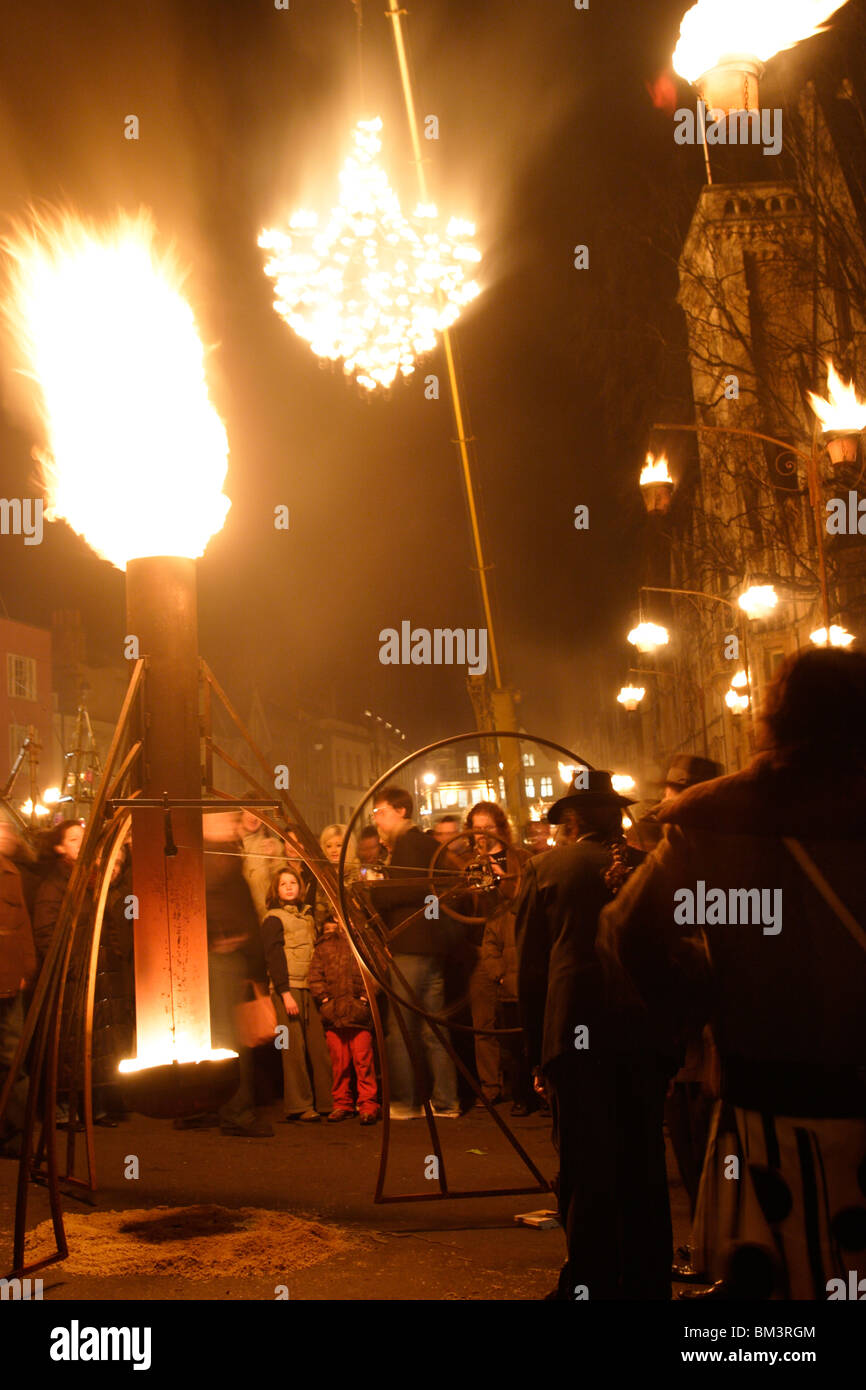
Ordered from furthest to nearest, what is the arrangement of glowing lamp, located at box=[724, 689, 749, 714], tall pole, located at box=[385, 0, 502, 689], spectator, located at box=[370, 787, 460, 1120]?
glowing lamp, located at box=[724, 689, 749, 714]
tall pole, located at box=[385, 0, 502, 689]
spectator, located at box=[370, 787, 460, 1120]

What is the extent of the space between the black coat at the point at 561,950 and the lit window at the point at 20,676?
50.1 metres

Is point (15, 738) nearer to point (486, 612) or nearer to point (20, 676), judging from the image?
point (20, 676)

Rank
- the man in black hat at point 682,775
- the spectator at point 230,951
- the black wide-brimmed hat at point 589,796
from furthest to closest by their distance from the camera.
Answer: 1. the spectator at point 230,951
2. the man in black hat at point 682,775
3. the black wide-brimmed hat at point 589,796

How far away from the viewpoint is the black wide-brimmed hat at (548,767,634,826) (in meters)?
4.47

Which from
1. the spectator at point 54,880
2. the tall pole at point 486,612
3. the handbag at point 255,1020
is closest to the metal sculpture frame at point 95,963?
the handbag at point 255,1020

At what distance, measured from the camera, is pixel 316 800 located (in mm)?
83812

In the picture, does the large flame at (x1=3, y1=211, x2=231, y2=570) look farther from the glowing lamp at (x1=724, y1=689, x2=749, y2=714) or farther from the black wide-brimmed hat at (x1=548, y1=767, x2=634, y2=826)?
the glowing lamp at (x1=724, y1=689, x2=749, y2=714)

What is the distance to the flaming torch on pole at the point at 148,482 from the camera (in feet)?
17.1

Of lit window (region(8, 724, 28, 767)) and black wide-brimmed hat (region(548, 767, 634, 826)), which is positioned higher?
lit window (region(8, 724, 28, 767))

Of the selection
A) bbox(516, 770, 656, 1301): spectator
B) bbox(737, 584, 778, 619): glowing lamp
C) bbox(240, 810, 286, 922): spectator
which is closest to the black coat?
bbox(516, 770, 656, 1301): spectator

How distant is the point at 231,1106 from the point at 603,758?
6870 cm

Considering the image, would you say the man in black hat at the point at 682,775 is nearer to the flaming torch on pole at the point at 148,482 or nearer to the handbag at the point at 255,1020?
the flaming torch on pole at the point at 148,482
